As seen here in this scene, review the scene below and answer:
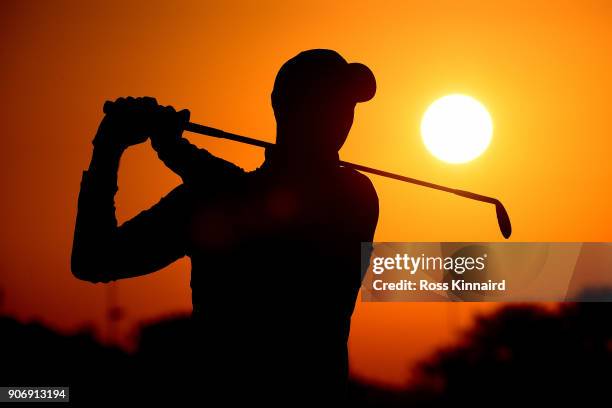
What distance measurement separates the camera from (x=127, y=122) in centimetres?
359

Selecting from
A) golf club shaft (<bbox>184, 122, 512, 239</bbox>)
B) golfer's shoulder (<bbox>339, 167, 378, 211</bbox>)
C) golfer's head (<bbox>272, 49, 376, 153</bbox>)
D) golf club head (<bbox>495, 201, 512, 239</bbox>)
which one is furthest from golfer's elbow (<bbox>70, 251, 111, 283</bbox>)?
golf club head (<bbox>495, 201, 512, 239</bbox>)

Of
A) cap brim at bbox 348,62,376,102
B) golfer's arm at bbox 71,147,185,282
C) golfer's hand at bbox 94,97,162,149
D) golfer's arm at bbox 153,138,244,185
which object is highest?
cap brim at bbox 348,62,376,102

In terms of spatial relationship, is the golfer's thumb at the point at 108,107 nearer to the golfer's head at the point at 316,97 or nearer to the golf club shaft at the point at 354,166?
the golf club shaft at the point at 354,166

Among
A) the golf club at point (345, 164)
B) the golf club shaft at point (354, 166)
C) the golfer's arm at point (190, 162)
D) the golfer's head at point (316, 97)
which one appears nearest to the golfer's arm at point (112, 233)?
the golfer's arm at point (190, 162)

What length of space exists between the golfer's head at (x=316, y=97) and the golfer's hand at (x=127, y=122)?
0.44m

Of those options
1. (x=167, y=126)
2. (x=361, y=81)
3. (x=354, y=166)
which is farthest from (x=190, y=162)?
(x=354, y=166)

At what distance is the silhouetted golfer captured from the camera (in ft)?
11.6

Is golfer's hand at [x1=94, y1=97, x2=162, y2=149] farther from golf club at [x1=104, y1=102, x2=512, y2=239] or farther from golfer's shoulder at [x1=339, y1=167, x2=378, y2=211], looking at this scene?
golfer's shoulder at [x1=339, y1=167, x2=378, y2=211]

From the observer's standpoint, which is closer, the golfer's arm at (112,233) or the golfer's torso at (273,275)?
the golfer's arm at (112,233)

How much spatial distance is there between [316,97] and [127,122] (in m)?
0.67

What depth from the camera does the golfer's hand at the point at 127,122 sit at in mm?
3521

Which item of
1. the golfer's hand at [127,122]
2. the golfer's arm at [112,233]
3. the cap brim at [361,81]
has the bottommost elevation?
the golfer's arm at [112,233]

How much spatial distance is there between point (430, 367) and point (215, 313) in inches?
2848

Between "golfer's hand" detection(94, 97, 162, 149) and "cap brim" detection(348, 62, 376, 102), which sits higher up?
"cap brim" detection(348, 62, 376, 102)
